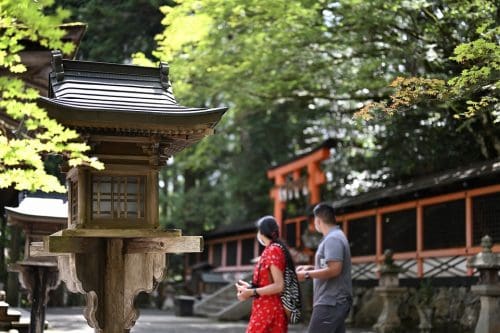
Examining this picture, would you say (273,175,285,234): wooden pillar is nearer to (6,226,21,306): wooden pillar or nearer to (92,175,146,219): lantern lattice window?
(6,226,21,306): wooden pillar

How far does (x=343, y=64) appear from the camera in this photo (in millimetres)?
22688

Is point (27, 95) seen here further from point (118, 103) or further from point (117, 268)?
point (117, 268)

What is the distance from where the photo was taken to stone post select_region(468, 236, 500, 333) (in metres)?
13.8

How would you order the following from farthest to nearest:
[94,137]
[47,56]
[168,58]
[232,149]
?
1. [232,149]
2. [168,58]
3. [47,56]
4. [94,137]

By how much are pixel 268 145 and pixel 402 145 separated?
11206 mm

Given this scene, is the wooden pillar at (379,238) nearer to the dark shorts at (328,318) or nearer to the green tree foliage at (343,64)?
the green tree foliage at (343,64)

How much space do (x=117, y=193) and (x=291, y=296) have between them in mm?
2858

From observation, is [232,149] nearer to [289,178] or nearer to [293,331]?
[289,178]

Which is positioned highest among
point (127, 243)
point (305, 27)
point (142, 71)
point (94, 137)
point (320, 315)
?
point (305, 27)

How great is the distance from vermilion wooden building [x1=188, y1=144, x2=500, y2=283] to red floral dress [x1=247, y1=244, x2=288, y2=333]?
1062 cm

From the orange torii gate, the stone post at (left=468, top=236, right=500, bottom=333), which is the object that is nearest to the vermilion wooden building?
the orange torii gate

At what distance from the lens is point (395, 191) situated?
21.7m

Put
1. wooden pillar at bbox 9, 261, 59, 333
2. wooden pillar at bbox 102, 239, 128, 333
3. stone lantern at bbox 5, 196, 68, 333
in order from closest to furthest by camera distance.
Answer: wooden pillar at bbox 102, 239, 128, 333 → stone lantern at bbox 5, 196, 68, 333 → wooden pillar at bbox 9, 261, 59, 333

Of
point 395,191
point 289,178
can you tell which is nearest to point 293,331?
point 395,191
